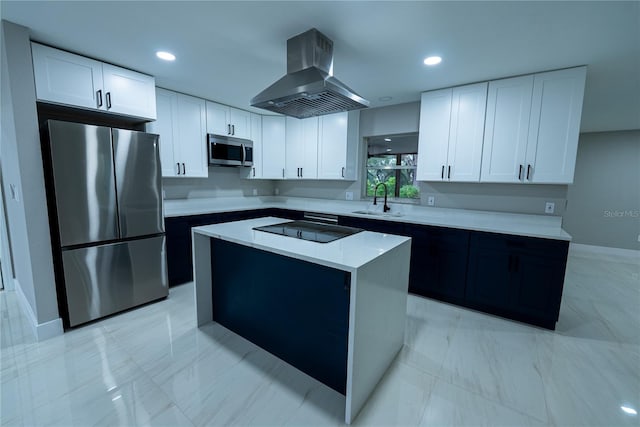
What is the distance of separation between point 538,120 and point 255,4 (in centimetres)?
270

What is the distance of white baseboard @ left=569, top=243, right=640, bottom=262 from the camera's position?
462cm

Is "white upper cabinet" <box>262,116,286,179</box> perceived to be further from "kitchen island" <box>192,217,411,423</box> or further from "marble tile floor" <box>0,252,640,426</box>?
"marble tile floor" <box>0,252,640,426</box>

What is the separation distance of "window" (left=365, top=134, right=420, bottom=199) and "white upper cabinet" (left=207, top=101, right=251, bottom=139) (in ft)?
6.21

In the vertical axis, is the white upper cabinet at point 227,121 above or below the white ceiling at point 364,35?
below

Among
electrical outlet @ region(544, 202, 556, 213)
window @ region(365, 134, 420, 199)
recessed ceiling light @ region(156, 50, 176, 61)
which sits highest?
recessed ceiling light @ region(156, 50, 176, 61)

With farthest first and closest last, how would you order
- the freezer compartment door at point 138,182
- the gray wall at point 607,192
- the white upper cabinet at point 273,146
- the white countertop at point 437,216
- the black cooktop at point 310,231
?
1. the gray wall at point 607,192
2. the white upper cabinet at point 273,146
3. the white countertop at point 437,216
4. the freezer compartment door at point 138,182
5. the black cooktop at point 310,231

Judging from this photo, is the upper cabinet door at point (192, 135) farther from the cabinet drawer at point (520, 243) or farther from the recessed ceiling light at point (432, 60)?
the cabinet drawer at point (520, 243)

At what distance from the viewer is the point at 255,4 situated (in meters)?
1.64

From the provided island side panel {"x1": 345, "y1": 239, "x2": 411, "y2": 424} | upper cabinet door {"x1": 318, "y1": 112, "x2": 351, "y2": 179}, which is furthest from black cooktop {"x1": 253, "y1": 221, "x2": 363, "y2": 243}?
upper cabinet door {"x1": 318, "y1": 112, "x2": 351, "y2": 179}

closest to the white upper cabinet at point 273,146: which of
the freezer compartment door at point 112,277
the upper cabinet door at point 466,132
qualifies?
the freezer compartment door at point 112,277

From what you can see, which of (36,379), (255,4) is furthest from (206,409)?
(255,4)

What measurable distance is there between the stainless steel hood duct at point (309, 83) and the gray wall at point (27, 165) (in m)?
1.66

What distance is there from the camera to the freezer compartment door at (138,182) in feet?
7.91

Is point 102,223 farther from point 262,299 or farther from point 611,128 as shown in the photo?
point 611,128
